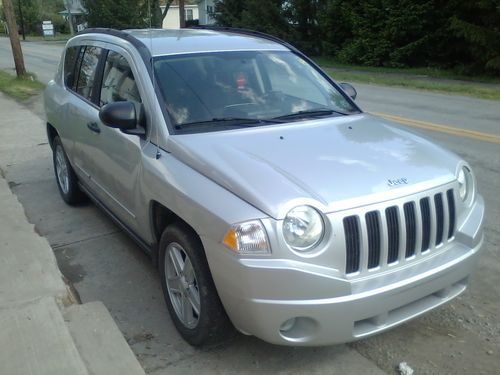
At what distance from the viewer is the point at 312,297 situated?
273cm

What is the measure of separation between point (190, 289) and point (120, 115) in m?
1.23

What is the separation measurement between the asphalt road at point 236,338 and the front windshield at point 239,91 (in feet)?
4.47

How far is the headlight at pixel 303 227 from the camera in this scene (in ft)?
9.04

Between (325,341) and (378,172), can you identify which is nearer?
(325,341)

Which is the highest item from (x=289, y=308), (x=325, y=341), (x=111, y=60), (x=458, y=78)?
(x=111, y=60)

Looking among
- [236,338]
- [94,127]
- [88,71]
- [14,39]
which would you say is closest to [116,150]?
[94,127]

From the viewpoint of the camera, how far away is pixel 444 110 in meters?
11.5

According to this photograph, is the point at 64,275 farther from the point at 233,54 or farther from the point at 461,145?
the point at 461,145

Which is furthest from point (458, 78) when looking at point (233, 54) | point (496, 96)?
point (233, 54)

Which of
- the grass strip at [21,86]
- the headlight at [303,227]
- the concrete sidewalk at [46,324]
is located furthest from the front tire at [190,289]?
the grass strip at [21,86]

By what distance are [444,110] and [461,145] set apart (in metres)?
3.72

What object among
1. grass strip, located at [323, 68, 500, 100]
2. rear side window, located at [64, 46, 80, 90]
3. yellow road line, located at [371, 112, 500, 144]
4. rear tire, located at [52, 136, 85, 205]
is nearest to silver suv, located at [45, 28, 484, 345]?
rear side window, located at [64, 46, 80, 90]

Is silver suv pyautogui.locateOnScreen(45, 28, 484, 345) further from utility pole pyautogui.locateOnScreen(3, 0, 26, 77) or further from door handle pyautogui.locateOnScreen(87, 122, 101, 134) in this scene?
utility pole pyautogui.locateOnScreen(3, 0, 26, 77)

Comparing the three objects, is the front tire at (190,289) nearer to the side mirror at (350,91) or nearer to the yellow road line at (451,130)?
the side mirror at (350,91)
